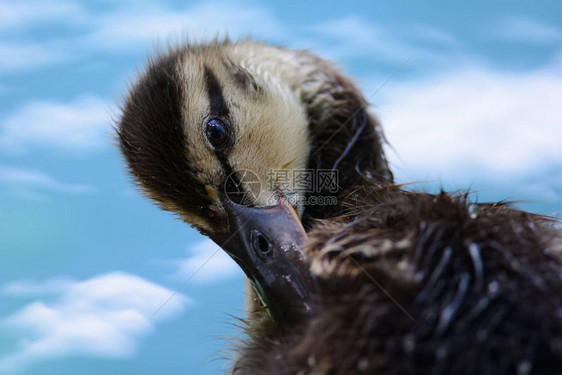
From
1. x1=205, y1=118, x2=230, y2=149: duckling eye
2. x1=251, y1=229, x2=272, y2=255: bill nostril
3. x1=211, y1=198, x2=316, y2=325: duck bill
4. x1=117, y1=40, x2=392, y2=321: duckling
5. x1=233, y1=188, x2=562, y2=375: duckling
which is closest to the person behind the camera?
x1=233, y1=188, x2=562, y2=375: duckling

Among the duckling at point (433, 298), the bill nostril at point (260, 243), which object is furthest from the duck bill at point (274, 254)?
the duckling at point (433, 298)

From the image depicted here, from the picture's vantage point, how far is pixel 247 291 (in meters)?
2.51

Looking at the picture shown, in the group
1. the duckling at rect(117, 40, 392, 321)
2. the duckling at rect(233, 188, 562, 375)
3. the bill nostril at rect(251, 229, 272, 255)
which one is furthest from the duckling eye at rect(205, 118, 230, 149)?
the duckling at rect(233, 188, 562, 375)

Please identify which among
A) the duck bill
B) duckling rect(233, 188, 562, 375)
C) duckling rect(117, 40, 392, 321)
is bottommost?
duckling rect(233, 188, 562, 375)

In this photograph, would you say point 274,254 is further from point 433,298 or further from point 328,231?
point 433,298

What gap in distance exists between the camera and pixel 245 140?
2637mm

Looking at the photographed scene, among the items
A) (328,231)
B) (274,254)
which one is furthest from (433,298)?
(274,254)

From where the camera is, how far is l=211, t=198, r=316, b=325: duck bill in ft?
6.09

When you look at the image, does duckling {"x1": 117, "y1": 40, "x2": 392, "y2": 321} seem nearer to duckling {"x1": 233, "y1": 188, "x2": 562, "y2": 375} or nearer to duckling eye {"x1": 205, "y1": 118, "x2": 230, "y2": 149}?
duckling eye {"x1": 205, "y1": 118, "x2": 230, "y2": 149}

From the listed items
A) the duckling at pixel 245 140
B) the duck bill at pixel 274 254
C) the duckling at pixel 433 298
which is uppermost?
the duckling at pixel 245 140

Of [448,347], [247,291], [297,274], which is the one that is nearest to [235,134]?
[247,291]

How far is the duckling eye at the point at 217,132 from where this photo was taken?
2.54 m

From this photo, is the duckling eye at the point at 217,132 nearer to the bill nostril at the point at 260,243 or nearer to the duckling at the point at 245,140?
the duckling at the point at 245,140

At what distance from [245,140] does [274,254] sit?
0.68 meters
